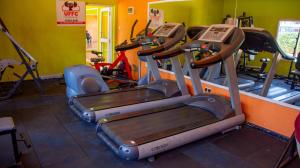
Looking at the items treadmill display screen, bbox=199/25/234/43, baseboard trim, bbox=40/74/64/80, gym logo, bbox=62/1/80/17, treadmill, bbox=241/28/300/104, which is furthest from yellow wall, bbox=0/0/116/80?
treadmill, bbox=241/28/300/104

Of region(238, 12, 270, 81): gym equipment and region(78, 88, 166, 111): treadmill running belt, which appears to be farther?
region(238, 12, 270, 81): gym equipment

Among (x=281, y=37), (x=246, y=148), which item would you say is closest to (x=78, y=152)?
(x=246, y=148)

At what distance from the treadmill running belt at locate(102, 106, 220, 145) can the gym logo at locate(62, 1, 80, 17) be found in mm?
4227

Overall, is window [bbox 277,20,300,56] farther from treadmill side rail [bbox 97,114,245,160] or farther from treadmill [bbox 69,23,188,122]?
treadmill side rail [bbox 97,114,245,160]

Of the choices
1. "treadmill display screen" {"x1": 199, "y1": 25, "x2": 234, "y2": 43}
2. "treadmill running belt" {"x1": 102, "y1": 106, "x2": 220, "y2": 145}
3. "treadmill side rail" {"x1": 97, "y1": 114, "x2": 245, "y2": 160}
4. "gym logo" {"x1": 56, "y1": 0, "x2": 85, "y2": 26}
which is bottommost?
"treadmill side rail" {"x1": 97, "y1": 114, "x2": 245, "y2": 160}

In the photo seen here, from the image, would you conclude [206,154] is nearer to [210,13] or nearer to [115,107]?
[115,107]

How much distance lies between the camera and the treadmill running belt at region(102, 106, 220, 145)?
2.75 m

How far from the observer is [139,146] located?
2.57m

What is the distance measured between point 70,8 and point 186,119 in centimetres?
462

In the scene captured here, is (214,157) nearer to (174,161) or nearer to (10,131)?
(174,161)

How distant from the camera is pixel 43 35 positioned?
20.0ft

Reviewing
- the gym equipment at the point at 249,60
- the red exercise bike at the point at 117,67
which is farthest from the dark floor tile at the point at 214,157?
the red exercise bike at the point at 117,67

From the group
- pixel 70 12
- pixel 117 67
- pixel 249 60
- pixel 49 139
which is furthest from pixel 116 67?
pixel 49 139

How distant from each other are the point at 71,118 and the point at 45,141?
2.56ft
